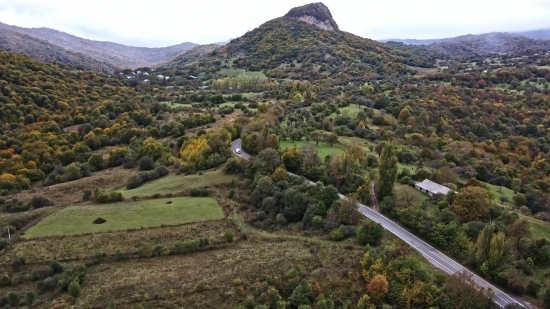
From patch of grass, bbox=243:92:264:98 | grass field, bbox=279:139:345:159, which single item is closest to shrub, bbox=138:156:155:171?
grass field, bbox=279:139:345:159

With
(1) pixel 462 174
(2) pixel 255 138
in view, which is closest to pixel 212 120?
(2) pixel 255 138

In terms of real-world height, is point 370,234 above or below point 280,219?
above

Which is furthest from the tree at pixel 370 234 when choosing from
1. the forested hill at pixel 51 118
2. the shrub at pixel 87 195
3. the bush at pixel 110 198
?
the forested hill at pixel 51 118

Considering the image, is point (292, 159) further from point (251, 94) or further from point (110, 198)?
point (251, 94)

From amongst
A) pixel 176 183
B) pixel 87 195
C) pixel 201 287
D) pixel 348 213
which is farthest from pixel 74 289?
pixel 348 213

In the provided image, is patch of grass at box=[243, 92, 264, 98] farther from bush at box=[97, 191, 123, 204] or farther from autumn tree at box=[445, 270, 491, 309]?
autumn tree at box=[445, 270, 491, 309]

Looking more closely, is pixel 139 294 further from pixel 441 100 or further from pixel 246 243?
pixel 441 100
